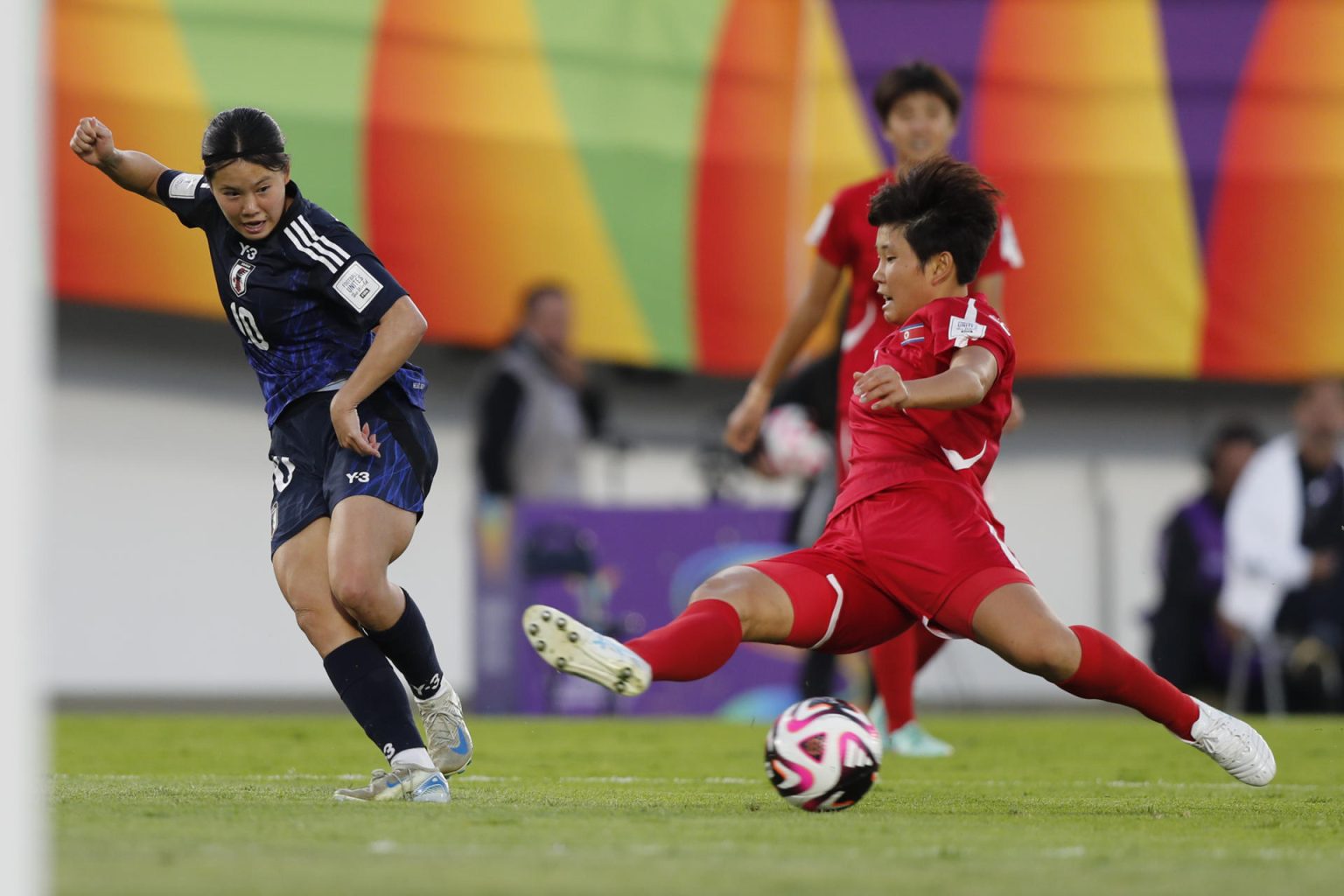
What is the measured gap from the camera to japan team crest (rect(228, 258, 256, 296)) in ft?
16.6

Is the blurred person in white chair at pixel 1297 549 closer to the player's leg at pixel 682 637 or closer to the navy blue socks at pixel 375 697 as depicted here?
the player's leg at pixel 682 637

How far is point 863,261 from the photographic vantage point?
666 cm

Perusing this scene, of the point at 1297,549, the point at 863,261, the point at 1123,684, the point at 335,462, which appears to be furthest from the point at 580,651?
the point at 1297,549

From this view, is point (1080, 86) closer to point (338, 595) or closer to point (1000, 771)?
point (1000, 771)

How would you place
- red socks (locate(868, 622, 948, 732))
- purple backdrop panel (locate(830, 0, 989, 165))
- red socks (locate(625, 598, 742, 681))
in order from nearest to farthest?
red socks (locate(625, 598, 742, 681)) < red socks (locate(868, 622, 948, 732)) < purple backdrop panel (locate(830, 0, 989, 165))

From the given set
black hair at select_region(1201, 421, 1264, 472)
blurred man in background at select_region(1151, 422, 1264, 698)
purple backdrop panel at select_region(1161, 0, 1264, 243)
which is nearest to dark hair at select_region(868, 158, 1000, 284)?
blurred man in background at select_region(1151, 422, 1264, 698)

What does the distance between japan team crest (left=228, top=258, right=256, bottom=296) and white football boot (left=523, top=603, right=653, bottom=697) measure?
1292 mm

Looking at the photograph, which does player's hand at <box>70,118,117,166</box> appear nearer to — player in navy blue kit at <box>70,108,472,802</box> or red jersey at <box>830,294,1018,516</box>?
player in navy blue kit at <box>70,108,472,802</box>

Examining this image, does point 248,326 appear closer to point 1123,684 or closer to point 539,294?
point 1123,684

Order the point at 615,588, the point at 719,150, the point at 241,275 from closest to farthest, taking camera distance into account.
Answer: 1. the point at 241,275
2. the point at 615,588
3. the point at 719,150

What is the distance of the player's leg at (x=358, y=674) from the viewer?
4.82 metres

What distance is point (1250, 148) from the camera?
13.0 metres

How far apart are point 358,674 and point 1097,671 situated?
1.83m

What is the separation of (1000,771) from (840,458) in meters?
1.19
